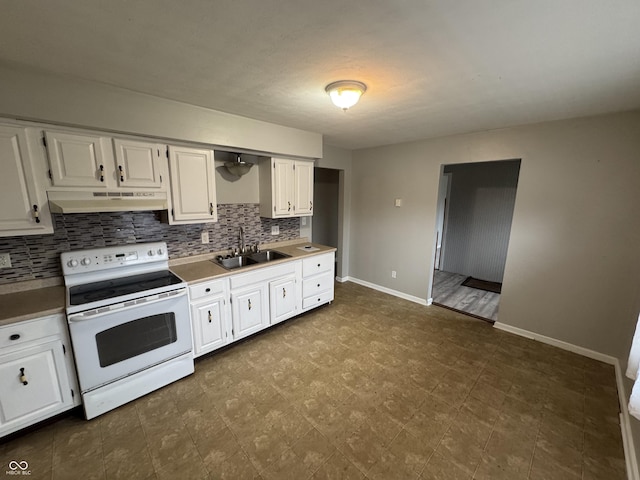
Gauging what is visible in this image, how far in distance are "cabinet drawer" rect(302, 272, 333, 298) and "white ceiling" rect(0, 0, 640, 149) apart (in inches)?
82.6

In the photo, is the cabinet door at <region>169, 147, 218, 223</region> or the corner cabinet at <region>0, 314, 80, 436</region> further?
the cabinet door at <region>169, 147, 218, 223</region>

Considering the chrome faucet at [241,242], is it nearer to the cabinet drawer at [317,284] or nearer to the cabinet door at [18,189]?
the cabinet drawer at [317,284]

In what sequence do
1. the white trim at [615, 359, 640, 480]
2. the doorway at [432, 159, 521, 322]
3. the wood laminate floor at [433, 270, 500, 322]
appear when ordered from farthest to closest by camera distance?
the doorway at [432, 159, 521, 322]
the wood laminate floor at [433, 270, 500, 322]
the white trim at [615, 359, 640, 480]

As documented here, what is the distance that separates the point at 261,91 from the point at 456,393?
295 cm

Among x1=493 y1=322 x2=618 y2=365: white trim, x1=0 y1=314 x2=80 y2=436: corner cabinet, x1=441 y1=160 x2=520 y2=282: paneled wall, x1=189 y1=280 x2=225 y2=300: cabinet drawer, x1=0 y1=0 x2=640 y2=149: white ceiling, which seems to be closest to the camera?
x1=0 y1=0 x2=640 y2=149: white ceiling

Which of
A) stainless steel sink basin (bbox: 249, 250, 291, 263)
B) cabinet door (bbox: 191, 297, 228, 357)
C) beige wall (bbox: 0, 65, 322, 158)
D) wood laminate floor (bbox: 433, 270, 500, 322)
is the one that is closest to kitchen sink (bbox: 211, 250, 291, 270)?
stainless steel sink basin (bbox: 249, 250, 291, 263)

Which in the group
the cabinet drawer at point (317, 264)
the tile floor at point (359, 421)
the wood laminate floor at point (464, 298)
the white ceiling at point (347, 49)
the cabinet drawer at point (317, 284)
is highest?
the white ceiling at point (347, 49)

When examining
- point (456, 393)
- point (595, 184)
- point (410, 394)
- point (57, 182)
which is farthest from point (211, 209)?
point (595, 184)

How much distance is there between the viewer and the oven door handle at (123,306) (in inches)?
69.2

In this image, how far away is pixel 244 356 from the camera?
8.70 ft

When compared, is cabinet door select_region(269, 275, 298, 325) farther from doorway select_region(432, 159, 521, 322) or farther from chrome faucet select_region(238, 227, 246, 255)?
doorway select_region(432, 159, 521, 322)

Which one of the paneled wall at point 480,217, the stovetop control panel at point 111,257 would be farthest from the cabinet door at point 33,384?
the paneled wall at point 480,217

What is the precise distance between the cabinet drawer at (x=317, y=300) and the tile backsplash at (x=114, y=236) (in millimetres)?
1072

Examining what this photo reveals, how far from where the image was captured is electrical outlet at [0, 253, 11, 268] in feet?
6.34
